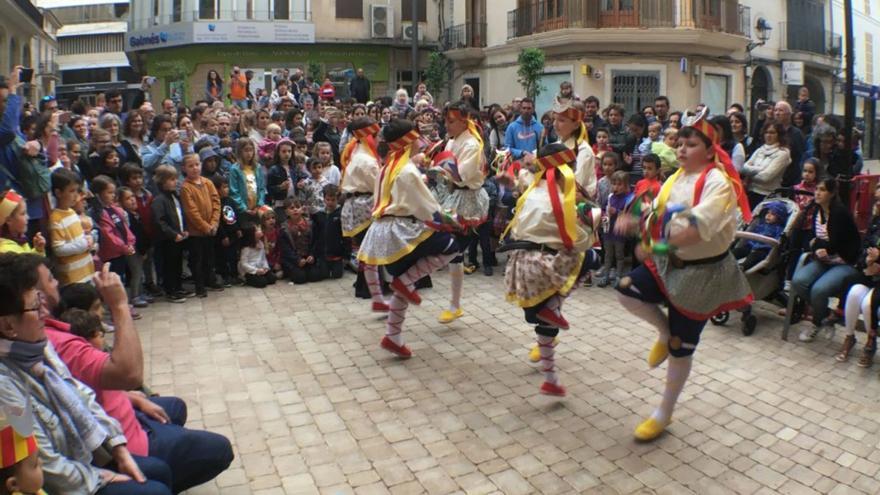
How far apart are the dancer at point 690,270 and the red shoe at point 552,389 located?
71 cm

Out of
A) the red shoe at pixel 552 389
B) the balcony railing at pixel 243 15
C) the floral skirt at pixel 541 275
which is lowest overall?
the red shoe at pixel 552 389

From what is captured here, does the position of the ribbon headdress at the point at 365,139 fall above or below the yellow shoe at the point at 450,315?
above

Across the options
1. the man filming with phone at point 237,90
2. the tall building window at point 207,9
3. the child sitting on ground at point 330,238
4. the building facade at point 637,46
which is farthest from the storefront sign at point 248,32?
the child sitting on ground at point 330,238

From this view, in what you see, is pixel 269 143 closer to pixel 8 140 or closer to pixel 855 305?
pixel 8 140

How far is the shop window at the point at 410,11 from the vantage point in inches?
1147

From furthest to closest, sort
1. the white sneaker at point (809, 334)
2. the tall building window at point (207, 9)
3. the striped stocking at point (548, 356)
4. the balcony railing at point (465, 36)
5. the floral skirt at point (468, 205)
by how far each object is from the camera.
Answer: the tall building window at point (207, 9), the balcony railing at point (465, 36), the floral skirt at point (468, 205), the white sneaker at point (809, 334), the striped stocking at point (548, 356)

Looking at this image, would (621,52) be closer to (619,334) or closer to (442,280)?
(442,280)

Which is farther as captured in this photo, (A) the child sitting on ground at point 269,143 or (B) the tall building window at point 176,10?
(B) the tall building window at point 176,10

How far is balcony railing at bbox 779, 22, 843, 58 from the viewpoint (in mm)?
27212

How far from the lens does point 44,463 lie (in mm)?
2967

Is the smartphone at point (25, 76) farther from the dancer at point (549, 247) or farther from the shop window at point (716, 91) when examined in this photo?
the shop window at point (716, 91)

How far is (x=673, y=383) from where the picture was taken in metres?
4.91

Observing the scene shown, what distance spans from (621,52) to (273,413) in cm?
1963

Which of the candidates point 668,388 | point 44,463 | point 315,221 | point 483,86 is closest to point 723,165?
point 668,388
